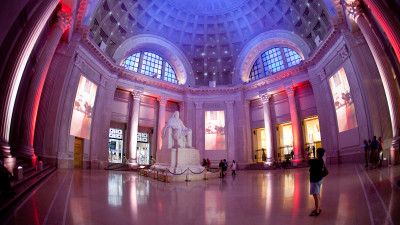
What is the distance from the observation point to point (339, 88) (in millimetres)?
15156

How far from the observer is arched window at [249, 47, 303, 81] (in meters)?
21.4

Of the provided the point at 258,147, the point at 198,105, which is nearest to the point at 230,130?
the point at 258,147

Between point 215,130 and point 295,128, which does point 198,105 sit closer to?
point 215,130

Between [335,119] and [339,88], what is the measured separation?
2.25 m

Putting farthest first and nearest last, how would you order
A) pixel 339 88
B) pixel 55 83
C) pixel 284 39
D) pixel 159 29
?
pixel 159 29, pixel 284 39, pixel 339 88, pixel 55 83

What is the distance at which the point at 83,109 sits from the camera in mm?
15930

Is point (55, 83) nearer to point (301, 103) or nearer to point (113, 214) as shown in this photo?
point (113, 214)

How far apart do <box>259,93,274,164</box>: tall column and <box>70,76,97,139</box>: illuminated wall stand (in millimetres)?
15154

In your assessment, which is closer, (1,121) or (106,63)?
(1,121)

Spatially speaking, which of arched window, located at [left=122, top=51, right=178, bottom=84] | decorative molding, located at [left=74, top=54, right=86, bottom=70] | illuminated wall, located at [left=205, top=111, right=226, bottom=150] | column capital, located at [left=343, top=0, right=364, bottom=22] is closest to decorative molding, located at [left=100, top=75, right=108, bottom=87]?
decorative molding, located at [left=74, top=54, right=86, bottom=70]

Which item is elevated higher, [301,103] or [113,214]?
[301,103]

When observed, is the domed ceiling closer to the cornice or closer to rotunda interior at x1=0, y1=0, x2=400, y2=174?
rotunda interior at x1=0, y1=0, x2=400, y2=174

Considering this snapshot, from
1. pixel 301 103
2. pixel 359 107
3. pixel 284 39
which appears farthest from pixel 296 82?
pixel 359 107

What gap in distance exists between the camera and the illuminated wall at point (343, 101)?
14117 millimetres
